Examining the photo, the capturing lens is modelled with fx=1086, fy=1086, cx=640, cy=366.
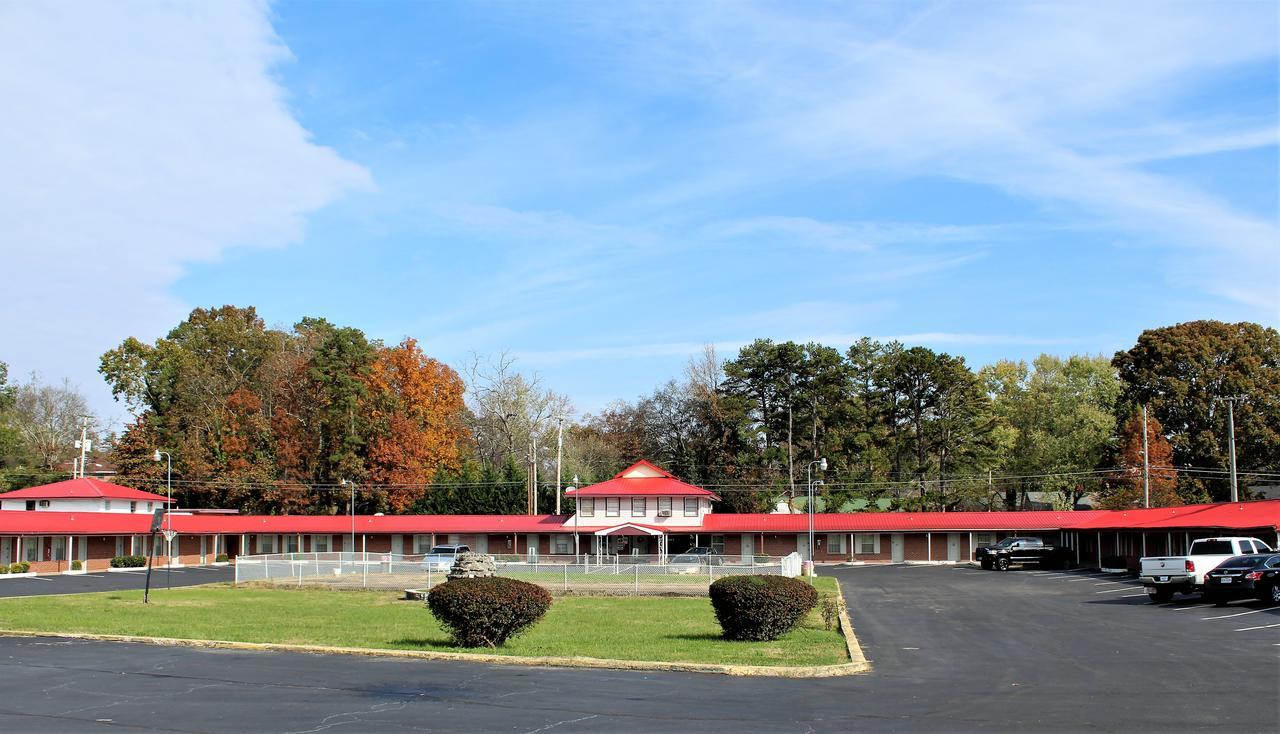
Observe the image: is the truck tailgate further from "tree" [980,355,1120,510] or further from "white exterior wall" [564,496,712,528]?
"tree" [980,355,1120,510]

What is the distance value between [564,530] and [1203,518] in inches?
1592

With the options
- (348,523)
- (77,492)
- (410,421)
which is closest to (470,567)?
(77,492)

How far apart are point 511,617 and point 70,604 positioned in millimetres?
20502

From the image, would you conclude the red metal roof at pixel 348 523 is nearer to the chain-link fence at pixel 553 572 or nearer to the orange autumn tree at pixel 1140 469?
the chain-link fence at pixel 553 572

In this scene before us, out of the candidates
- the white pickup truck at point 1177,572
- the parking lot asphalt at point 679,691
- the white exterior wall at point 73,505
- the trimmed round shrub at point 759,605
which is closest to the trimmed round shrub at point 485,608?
the parking lot asphalt at point 679,691

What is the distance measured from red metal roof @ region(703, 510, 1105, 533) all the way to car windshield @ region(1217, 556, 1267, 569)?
1363 inches

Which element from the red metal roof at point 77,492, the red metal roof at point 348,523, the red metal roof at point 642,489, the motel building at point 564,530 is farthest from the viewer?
the red metal roof at point 642,489

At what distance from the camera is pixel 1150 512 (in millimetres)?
57031

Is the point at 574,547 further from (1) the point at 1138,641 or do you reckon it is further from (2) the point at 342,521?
(1) the point at 1138,641

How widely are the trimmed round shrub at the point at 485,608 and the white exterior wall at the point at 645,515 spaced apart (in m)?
52.4

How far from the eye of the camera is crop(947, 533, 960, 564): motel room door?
69938mm

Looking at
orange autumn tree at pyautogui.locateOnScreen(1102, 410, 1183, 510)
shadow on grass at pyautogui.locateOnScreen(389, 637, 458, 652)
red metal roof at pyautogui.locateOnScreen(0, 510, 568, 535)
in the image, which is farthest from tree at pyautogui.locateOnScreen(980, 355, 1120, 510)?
shadow on grass at pyautogui.locateOnScreen(389, 637, 458, 652)

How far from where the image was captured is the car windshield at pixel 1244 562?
32034mm

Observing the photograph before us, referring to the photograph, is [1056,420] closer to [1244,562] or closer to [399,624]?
[1244,562]
